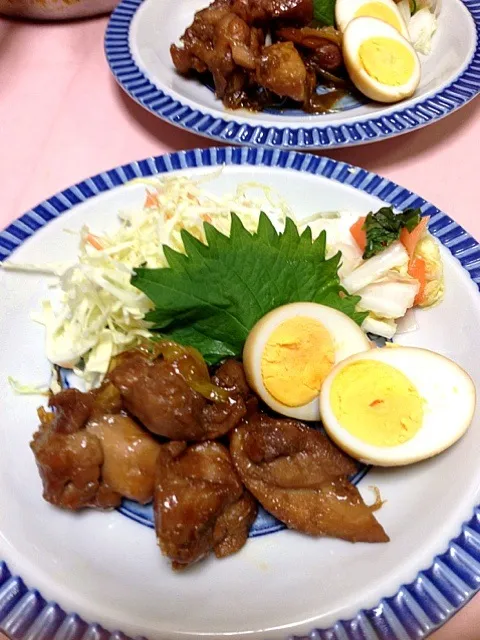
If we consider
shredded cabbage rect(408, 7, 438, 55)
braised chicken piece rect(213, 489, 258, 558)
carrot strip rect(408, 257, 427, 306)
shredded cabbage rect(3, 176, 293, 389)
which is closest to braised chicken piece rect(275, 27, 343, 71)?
shredded cabbage rect(408, 7, 438, 55)

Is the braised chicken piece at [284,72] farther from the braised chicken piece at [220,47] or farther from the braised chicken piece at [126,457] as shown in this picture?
the braised chicken piece at [126,457]

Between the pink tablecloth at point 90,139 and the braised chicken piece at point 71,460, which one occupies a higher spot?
the pink tablecloth at point 90,139

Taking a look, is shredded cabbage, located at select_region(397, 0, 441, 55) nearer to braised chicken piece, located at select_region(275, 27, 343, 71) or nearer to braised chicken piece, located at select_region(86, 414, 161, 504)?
braised chicken piece, located at select_region(275, 27, 343, 71)

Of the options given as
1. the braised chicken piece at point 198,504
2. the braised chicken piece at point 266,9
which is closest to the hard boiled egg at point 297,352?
the braised chicken piece at point 198,504

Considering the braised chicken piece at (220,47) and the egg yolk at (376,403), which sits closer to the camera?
the egg yolk at (376,403)

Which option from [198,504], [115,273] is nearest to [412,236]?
[115,273]

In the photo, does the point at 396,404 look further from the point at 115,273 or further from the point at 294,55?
the point at 294,55

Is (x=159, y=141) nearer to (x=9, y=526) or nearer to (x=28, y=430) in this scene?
(x=28, y=430)
